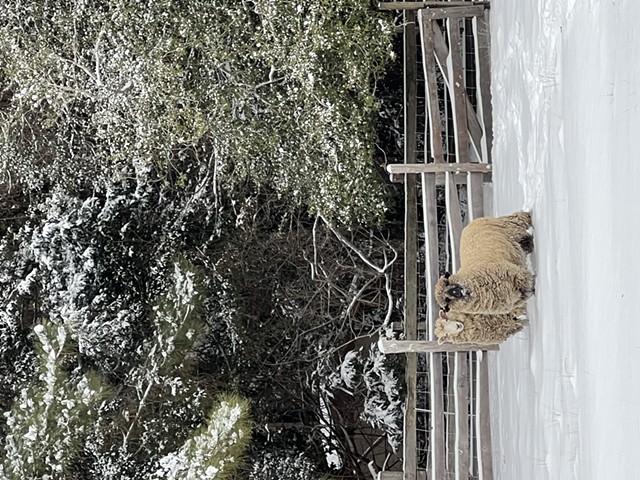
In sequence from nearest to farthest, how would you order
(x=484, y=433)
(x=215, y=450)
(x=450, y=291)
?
(x=450, y=291) → (x=484, y=433) → (x=215, y=450)

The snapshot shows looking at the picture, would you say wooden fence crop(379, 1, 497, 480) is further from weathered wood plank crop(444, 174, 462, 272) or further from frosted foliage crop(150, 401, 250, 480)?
frosted foliage crop(150, 401, 250, 480)

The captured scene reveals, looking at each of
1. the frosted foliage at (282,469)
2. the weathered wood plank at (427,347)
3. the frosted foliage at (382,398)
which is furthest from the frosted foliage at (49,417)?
the weathered wood plank at (427,347)

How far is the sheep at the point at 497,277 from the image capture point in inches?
93.4

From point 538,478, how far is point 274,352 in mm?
2862

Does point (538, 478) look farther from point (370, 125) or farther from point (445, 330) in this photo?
point (370, 125)

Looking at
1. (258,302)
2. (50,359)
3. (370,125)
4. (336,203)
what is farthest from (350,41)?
(50,359)

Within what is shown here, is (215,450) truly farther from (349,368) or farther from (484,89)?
→ (484,89)

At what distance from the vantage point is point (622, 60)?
1445 millimetres

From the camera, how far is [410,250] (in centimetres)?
393

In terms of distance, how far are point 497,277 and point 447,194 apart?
966 mm

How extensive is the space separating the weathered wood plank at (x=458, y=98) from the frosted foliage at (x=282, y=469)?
2.14 metres

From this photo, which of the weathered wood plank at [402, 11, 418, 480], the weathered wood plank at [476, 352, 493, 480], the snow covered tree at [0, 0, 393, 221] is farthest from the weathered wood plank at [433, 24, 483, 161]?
the weathered wood plank at [476, 352, 493, 480]

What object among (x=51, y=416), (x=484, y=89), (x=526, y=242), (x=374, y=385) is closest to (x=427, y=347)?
(x=526, y=242)

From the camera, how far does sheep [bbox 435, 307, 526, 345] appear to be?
8.09 feet
